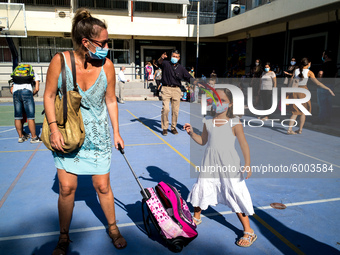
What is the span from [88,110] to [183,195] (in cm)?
201

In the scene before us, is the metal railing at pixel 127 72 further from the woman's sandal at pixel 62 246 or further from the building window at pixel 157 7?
the woman's sandal at pixel 62 246

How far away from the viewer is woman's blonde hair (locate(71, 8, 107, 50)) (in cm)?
244

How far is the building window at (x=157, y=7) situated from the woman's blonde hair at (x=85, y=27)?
22481 mm

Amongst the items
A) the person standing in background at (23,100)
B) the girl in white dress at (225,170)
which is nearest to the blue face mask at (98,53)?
the girl in white dress at (225,170)

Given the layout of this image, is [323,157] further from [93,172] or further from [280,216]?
[93,172]

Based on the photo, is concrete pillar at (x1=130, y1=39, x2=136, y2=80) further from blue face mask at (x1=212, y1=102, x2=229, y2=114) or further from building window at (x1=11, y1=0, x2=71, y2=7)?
blue face mask at (x1=212, y1=102, x2=229, y2=114)

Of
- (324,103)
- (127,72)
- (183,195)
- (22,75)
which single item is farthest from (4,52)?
(183,195)

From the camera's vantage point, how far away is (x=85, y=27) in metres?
2.44

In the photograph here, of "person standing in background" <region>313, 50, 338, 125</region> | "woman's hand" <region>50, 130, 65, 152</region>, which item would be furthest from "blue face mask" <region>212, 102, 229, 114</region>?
"person standing in background" <region>313, 50, 338, 125</region>

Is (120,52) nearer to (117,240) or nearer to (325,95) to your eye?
(325,95)

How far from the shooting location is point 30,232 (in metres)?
3.04

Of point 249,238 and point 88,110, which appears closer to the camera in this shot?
point 88,110

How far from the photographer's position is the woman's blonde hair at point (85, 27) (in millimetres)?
2441

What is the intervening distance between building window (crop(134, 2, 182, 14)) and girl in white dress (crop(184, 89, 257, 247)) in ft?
73.7
